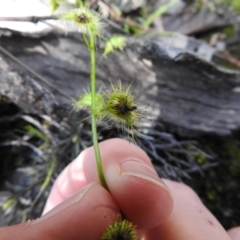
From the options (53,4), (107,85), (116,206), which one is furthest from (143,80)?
(116,206)

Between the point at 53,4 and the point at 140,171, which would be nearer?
the point at 140,171

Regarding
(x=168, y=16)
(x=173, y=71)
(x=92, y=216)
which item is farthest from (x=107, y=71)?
(x=92, y=216)

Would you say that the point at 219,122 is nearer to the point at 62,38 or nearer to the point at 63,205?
the point at 62,38

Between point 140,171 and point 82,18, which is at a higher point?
point 82,18

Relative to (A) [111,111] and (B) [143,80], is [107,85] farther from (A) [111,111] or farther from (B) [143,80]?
(A) [111,111]

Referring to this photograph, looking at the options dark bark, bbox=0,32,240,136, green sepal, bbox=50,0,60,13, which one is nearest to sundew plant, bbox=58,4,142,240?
green sepal, bbox=50,0,60,13

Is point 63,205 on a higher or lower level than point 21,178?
higher
